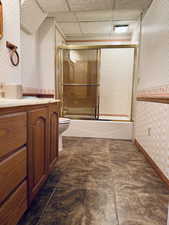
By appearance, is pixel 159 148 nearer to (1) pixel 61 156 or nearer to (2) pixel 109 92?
(1) pixel 61 156

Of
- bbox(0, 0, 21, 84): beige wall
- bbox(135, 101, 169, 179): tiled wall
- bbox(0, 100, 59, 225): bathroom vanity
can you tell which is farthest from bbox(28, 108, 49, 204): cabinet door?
bbox(135, 101, 169, 179): tiled wall

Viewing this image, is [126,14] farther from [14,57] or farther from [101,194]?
[101,194]

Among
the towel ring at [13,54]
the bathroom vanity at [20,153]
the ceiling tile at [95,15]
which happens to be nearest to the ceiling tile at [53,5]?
the ceiling tile at [95,15]

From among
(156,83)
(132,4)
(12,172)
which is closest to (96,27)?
(132,4)

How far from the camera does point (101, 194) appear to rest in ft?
4.19

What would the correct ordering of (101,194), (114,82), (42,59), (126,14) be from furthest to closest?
1. (114,82)
2. (42,59)
3. (126,14)
4. (101,194)

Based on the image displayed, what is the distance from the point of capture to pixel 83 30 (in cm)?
337

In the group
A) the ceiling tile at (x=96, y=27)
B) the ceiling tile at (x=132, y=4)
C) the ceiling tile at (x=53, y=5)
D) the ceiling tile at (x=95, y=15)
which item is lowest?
the ceiling tile at (x=132, y=4)

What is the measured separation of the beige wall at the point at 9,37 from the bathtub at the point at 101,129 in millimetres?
1611

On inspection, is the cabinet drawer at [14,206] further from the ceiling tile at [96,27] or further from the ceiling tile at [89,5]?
the ceiling tile at [96,27]

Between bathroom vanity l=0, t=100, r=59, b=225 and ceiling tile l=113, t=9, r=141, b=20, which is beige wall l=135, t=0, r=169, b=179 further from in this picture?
bathroom vanity l=0, t=100, r=59, b=225

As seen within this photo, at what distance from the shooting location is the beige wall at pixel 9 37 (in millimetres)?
1489

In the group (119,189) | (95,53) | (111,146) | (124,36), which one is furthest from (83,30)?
(119,189)

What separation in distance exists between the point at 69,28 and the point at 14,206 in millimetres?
3417
